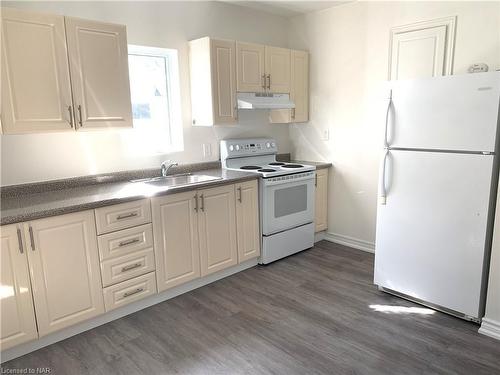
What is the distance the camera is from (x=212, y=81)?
10.7 feet

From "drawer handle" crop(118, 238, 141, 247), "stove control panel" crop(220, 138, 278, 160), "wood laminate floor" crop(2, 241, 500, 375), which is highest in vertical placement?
"stove control panel" crop(220, 138, 278, 160)

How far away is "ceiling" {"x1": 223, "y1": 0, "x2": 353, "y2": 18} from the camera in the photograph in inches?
143

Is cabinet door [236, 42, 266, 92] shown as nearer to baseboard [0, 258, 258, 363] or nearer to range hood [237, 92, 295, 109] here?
range hood [237, 92, 295, 109]

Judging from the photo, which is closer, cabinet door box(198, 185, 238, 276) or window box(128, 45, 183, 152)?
cabinet door box(198, 185, 238, 276)

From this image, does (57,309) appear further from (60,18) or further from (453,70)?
(453,70)

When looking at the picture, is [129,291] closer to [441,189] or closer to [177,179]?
[177,179]

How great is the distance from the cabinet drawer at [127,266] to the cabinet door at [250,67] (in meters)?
1.80

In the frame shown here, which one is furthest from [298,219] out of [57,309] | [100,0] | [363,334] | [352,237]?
[100,0]

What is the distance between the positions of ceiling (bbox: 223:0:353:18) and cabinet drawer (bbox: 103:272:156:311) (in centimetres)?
274

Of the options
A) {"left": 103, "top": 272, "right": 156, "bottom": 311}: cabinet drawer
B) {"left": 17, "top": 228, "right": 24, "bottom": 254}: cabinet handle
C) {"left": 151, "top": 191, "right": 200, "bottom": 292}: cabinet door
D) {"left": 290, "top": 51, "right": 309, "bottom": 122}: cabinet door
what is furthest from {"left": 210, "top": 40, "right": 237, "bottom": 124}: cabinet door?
{"left": 17, "top": 228, "right": 24, "bottom": 254}: cabinet handle

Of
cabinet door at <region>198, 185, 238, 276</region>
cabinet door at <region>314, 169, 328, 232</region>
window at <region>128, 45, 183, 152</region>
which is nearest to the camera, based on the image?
cabinet door at <region>198, 185, 238, 276</region>

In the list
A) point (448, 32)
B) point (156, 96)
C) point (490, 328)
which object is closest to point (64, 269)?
point (156, 96)

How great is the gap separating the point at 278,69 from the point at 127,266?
247 centimetres

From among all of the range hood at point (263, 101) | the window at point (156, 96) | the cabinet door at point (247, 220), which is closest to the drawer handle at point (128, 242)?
the cabinet door at point (247, 220)
